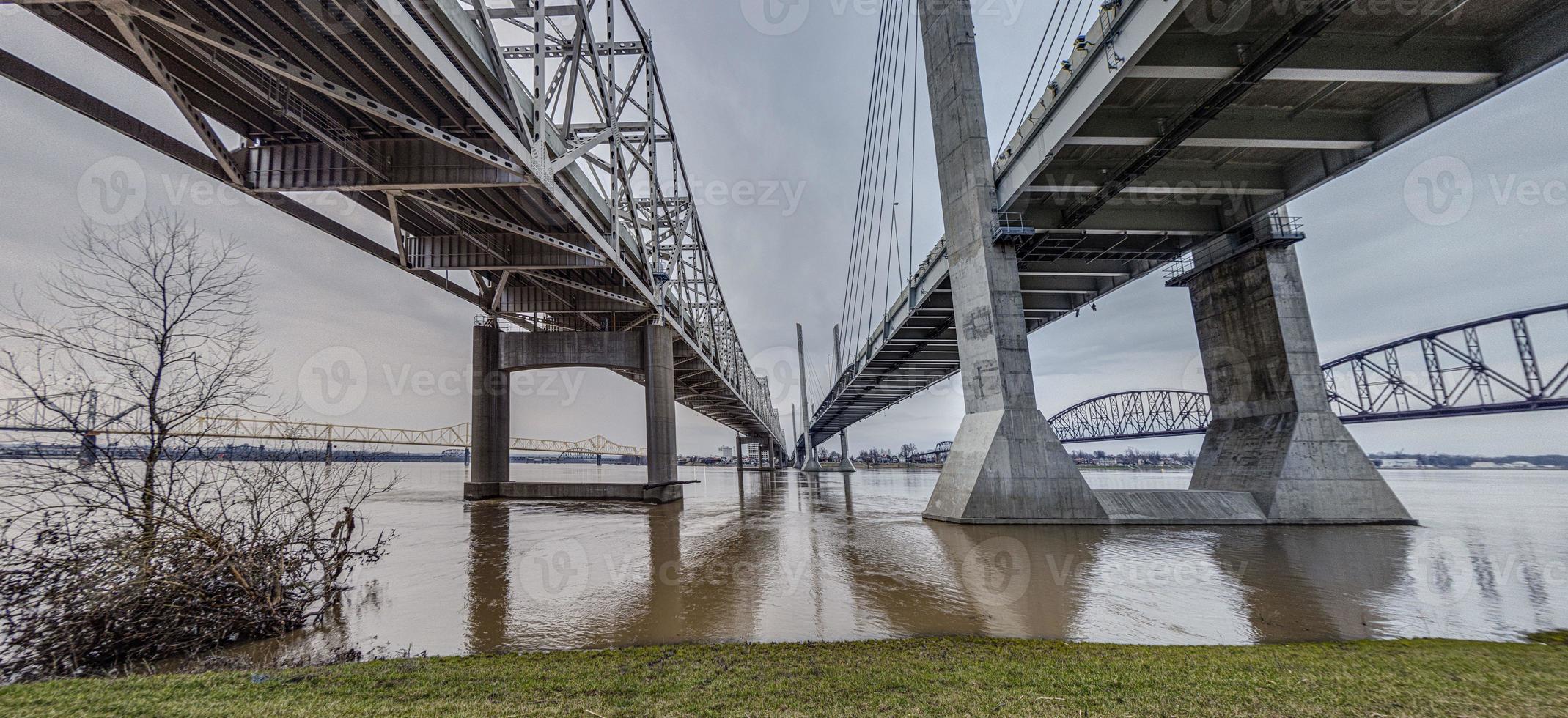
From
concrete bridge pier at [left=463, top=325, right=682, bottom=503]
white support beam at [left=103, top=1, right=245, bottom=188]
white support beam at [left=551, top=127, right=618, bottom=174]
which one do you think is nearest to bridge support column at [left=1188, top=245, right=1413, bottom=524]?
white support beam at [left=551, top=127, right=618, bottom=174]

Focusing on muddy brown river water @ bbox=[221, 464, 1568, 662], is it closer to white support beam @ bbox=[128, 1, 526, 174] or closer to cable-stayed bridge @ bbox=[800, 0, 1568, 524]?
cable-stayed bridge @ bbox=[800, 0, 1568, 524]

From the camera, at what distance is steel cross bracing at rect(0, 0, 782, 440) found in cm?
1008

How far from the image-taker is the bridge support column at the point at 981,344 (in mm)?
16188

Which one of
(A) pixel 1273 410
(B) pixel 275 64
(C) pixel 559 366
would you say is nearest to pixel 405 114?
(B) pixel 275 64

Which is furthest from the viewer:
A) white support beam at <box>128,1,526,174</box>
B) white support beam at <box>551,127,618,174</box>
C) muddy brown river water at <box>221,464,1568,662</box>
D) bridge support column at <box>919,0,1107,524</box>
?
bridge support column at <box>919,0,1107,524</box>

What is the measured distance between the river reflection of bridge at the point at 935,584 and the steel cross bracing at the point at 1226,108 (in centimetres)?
1006

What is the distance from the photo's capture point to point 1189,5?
36.0 feet

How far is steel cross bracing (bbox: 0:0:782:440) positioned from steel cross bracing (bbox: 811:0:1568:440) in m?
13.6

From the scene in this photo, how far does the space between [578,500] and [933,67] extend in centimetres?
2530

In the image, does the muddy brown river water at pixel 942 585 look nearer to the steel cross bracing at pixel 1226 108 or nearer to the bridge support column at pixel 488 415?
the steel cross bracing at pixel 1226 108

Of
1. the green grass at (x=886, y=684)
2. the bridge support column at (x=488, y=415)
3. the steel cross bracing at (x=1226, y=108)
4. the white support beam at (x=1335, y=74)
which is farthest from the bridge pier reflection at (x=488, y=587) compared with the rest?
the white support beam at (x=1335, y=74)

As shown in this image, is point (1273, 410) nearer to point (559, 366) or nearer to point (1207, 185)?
point (1207, 185)

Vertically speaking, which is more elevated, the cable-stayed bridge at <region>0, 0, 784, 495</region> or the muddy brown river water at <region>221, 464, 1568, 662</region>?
the cable-stayed bridge at <region>0, 0, 784, 495</region>

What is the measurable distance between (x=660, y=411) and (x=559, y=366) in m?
6.39
